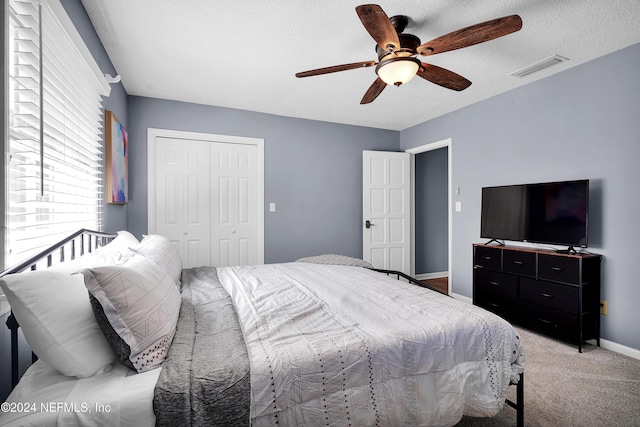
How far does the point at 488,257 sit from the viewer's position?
3398 millimetres

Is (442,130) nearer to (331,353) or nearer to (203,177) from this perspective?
(203,177)

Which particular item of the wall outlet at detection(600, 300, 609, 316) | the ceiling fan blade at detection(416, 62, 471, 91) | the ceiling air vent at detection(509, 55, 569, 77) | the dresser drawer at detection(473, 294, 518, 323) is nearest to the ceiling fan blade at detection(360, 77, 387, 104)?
the ceiling fan blade at detection(416, 62, 471, 91)

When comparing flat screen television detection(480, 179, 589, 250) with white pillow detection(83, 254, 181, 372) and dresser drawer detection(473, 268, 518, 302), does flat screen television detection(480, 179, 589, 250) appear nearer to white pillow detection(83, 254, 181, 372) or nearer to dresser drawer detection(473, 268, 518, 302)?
dresser drawer detection(473, 268, 518, 302)

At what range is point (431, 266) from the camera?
18.4ft

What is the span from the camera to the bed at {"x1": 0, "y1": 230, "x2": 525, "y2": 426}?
979mm

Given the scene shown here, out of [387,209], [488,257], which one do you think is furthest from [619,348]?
Answer: [387,209]

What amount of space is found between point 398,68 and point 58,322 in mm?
2219

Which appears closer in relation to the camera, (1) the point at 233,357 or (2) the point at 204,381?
(2) the point at 204,381

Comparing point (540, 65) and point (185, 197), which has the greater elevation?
point (540, 65)

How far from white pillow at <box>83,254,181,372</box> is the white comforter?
34 cm

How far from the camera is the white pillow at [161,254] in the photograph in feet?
6.14

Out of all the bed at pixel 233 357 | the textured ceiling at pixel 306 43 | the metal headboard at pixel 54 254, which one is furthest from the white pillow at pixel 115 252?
the textured ceiling at pixel 306 43

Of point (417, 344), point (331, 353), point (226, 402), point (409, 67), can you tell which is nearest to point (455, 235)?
point (409, 67)

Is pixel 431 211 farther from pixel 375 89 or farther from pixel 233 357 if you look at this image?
pixel 233 357
